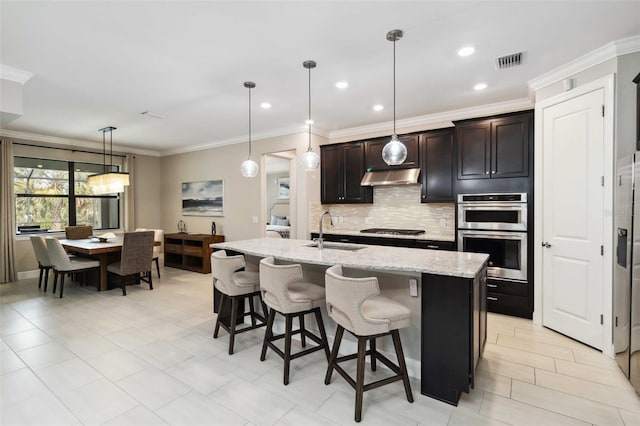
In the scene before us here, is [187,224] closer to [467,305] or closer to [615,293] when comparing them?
[467,305]

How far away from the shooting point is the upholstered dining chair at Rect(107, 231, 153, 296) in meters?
4.75

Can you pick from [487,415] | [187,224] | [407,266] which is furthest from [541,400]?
[187,224]

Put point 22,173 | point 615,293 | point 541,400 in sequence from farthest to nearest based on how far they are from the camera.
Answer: point 22,173, point 615,293, point 541,400

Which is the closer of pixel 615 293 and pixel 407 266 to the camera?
pixel 407 266

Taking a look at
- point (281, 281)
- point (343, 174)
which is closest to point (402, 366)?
point (281, 281)

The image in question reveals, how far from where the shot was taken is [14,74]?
3.11 metres

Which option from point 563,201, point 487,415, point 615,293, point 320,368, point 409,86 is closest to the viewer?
point 487,415

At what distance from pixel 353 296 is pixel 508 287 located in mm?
2731

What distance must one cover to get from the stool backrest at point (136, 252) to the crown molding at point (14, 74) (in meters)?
2.25

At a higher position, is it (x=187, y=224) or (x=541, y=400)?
(x=187, y=224)

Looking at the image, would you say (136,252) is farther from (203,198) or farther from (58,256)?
(203,198)

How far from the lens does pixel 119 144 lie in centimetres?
689

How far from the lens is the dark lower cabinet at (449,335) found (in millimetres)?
2041

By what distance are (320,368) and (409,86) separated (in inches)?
121
